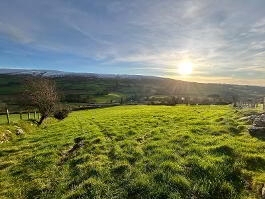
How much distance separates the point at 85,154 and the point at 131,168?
3995 millimetres

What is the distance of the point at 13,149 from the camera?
1275cm

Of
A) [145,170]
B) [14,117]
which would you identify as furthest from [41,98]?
[145,170]

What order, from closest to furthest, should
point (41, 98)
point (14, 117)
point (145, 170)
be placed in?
point (145, 170), point (41, 98), point (14, 117)

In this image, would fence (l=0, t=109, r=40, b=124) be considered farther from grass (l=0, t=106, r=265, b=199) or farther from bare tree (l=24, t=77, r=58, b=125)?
grass (l=0, t=106, r=265, b=199)

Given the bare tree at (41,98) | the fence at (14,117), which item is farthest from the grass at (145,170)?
the bare tree at (41,98)

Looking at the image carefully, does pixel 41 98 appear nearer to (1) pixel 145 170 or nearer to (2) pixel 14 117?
(2) pixel 14 117

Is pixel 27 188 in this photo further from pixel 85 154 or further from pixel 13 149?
pixel 13 149

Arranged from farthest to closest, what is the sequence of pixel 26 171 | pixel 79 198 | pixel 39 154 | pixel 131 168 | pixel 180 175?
pixel 39 154 < pixel 26 171 < pixel 131 168 < pixel 180 175 < pixel 79 198

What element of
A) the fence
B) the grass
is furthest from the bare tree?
the grass

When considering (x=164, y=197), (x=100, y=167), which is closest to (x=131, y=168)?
(x=100, y=167)

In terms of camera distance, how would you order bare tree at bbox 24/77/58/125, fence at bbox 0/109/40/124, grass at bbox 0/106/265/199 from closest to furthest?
grass at bbox 0/106/265/199 < fence at bbox 0/109/40/124 < bare tree at bbox 24/77/58/125

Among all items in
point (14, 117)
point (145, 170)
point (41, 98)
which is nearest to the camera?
point (145, 170)

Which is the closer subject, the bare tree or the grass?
the grass

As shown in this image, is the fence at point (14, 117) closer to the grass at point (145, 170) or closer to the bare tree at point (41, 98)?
the bare tree at point (41, 98)
